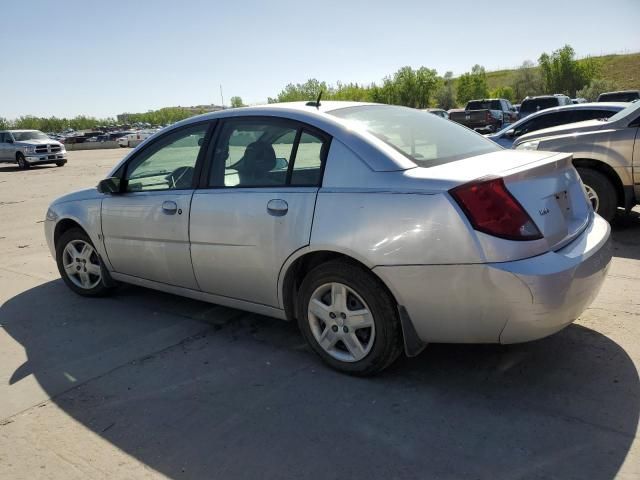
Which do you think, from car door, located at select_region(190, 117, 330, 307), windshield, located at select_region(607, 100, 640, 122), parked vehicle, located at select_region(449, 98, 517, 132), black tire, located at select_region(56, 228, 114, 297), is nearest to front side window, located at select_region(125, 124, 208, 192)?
car door, located at select_region(190, 117, 330, 307)

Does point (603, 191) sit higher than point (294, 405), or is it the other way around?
point (603, 191)

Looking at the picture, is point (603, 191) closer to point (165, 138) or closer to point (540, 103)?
point (165, 138)

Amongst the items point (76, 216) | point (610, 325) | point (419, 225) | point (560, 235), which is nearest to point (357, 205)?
point (419, 225)

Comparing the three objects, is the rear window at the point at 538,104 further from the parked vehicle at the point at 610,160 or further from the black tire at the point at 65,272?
the black tire at the point at 65,272

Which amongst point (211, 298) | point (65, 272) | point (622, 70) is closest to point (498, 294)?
point (211, 298)

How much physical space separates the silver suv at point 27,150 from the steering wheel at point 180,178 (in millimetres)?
23769

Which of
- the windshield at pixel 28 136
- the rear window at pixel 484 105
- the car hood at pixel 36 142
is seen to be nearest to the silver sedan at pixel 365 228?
the car hood at pixel 36 142

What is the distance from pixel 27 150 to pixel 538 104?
22.7 meters

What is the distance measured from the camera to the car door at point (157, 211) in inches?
156

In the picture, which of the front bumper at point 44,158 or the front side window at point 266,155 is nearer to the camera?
the front side window at point 266,155

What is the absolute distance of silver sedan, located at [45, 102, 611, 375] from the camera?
270 cm

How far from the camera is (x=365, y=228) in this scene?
2.93 meters

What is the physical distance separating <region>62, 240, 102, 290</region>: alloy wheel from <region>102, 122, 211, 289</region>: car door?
398 mm

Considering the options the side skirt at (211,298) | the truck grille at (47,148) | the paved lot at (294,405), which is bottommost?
the paved lot at (294,405)
